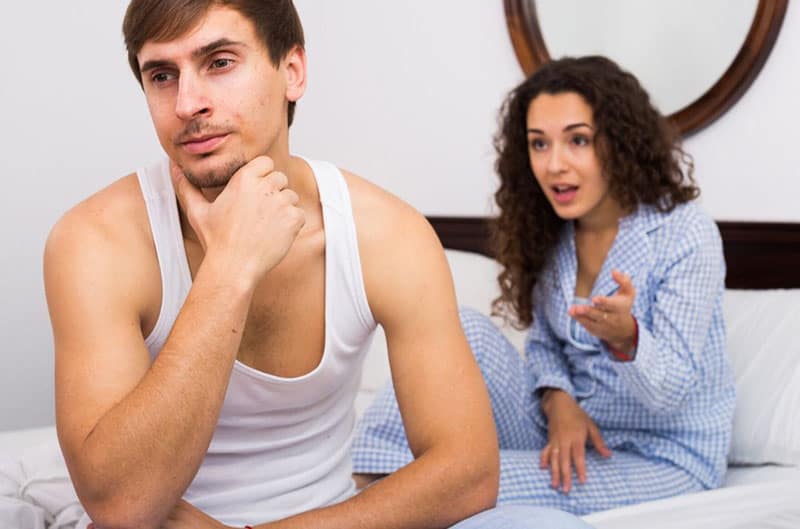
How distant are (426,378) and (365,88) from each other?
2000 millimetres

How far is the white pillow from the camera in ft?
5.84

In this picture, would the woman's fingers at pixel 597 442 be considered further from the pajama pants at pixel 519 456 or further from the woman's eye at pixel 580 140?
the woman's eye at pixel 580 140

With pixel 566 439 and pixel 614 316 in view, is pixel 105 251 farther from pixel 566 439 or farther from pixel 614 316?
pixel 566 439

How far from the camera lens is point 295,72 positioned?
4.27ft

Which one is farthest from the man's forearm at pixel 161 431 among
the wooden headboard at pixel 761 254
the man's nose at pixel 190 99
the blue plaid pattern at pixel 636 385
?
the wooden headboard at pixel 761 254

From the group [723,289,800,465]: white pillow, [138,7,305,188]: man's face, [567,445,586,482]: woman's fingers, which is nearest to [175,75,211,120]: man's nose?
[138,7,305,188]: man's face

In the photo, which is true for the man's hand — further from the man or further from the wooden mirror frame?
the wooden mirror frame

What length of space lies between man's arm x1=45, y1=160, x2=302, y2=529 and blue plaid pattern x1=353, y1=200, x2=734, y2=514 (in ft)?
2.53

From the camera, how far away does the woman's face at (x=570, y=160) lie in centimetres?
191

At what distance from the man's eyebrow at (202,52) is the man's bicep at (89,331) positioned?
0.22m

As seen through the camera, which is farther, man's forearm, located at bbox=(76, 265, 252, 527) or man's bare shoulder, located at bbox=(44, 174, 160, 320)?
man's bare shoulder, located at bbox=(44, 174, 160, 320)

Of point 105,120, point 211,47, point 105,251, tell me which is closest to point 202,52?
point 211,47

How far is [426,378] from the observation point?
122 cm

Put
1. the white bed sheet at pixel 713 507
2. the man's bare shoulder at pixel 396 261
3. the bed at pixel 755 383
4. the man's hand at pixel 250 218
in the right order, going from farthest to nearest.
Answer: the bed at pixel 755 383 → the white bed sheet at pixel 713 507 → the man's bare shoulder at pixel 396 261 → the man's hand at pixel 250 218
